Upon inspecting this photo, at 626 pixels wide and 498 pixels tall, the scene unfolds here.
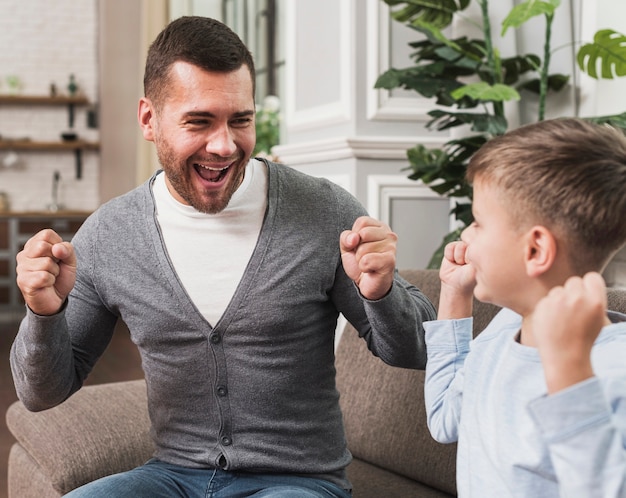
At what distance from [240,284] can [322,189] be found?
248 mm

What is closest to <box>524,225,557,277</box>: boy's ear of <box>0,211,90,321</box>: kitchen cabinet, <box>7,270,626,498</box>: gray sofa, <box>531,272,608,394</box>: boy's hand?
<box>531,272,608,394</box>: boy's hand

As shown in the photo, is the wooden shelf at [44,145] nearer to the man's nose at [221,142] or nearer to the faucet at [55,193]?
the faucet at [55,193]

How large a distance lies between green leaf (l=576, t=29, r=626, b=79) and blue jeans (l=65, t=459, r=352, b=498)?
4.38 ft

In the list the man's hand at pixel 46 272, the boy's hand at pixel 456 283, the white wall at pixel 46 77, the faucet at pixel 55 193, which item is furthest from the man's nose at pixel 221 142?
the white wall at pixel 46 77

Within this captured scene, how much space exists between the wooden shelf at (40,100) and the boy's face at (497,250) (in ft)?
21.7

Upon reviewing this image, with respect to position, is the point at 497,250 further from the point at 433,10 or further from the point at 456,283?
the point at 433,10

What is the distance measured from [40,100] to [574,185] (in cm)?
A: 676

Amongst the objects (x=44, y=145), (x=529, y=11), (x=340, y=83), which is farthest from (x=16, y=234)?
(x=529, y=11)

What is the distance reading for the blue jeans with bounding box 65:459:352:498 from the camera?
1472 mm

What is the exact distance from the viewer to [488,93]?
2336 mm

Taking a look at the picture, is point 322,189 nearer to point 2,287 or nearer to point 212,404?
point 212,404

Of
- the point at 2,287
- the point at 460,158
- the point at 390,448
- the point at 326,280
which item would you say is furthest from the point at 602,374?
the point at 2,287

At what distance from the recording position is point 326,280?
1.56 metres

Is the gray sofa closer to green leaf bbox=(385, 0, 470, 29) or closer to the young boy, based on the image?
the young boy
